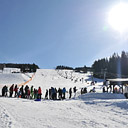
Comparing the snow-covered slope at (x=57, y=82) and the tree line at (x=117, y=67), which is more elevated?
the tree line at (x=117, y=67)

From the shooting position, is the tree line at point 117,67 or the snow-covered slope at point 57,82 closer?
the snow-covered slope at point 57,82

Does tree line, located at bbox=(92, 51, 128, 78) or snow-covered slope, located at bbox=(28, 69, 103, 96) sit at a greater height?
tree line, located at bbox=(92, 51, 128, 78)

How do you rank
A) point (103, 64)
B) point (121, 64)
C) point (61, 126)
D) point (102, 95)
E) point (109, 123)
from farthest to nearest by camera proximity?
point (103, 64)
point (121, 64)
point (102, 95)
point (109, 123)
point (61, 126)

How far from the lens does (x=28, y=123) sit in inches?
235

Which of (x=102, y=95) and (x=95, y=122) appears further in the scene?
(x=102, y=95)

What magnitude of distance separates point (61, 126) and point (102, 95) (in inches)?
509

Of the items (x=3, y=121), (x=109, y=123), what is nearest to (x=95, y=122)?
(x=109, y=123)

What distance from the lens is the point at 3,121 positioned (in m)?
5.99

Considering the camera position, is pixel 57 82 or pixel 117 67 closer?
pixel 57 82

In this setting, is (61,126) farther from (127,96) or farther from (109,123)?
(127,96)

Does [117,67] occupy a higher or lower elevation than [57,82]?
higher

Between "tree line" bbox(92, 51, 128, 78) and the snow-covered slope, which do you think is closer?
the snow-covered slope

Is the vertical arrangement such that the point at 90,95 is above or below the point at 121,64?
below

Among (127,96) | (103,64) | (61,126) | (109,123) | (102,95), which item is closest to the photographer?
(61,126)
